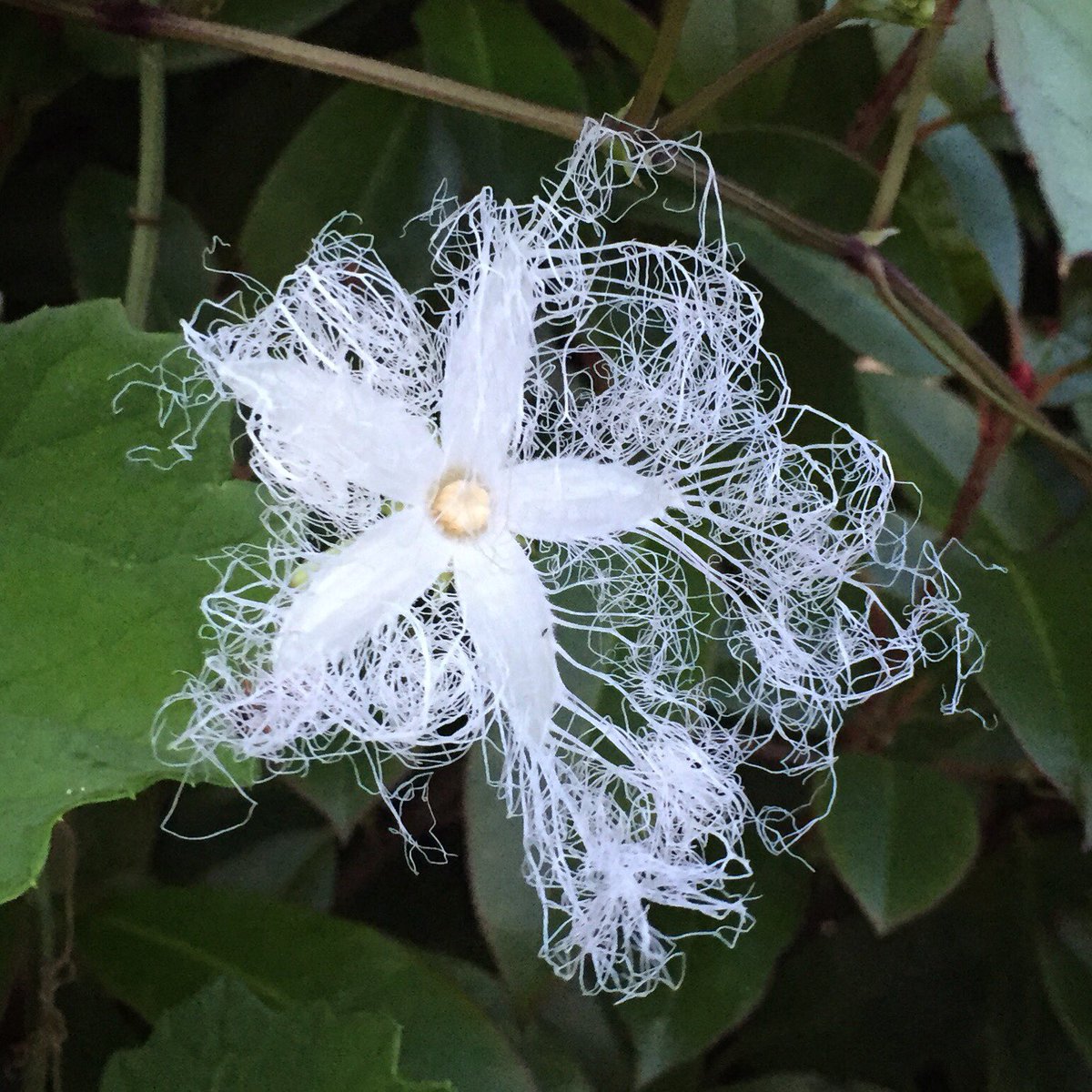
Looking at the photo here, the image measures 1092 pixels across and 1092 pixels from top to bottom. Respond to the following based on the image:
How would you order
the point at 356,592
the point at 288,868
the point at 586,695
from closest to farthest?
1. the point at 356,592
2. the point at 586,695
3. the point at 288,868

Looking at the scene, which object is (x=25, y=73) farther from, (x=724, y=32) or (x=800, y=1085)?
(x=800, y=1085)

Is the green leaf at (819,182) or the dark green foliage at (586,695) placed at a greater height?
the green leaf at (819,182)

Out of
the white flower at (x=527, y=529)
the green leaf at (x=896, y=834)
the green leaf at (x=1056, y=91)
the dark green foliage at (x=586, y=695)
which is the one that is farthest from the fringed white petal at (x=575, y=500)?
the green leaf at (x=896, y=834)

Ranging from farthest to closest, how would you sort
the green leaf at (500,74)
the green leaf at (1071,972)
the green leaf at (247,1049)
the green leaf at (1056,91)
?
the green leaf at (1071,972)
the green leaf at (500,74)
the green leaf at (247,1049)
the green leaf at (1056,91)

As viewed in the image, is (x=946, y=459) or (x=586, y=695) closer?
(x=586, y=695)

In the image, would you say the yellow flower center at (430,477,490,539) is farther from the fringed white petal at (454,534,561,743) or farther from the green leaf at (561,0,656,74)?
the green leaf at (561,0,656,74)

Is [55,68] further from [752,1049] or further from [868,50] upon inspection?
[752,1049]

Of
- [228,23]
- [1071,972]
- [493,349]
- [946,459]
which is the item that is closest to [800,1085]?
[1071,972]

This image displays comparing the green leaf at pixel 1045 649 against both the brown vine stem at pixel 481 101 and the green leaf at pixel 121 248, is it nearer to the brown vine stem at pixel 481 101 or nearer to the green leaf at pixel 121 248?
the brown vine stem at pixel 481 101
